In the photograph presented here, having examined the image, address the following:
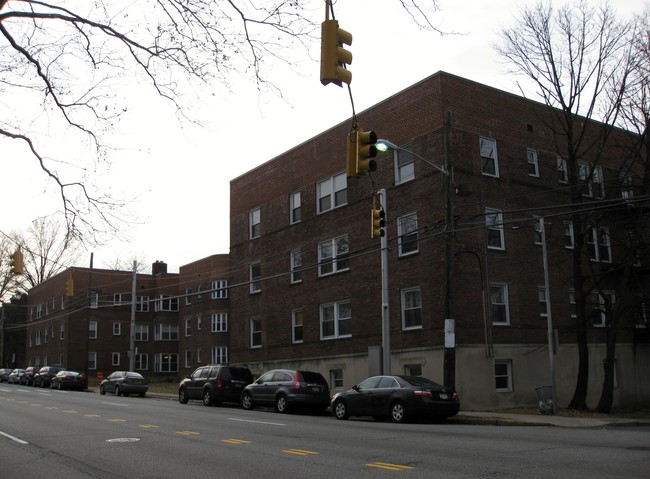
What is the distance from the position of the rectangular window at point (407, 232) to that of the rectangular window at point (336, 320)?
14.6 feet

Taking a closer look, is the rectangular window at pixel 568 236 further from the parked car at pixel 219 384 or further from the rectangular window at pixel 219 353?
the rectangular window at pixel 219 353

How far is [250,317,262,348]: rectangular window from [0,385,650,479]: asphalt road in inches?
748

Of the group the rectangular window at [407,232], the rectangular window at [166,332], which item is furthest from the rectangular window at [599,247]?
the rectangular window at [166,332]

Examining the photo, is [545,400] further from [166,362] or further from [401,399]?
[166,362]

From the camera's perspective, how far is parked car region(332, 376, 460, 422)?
17.0 meters

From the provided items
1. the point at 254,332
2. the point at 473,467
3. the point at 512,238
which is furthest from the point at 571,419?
the point at 254,332

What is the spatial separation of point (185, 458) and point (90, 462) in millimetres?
1462

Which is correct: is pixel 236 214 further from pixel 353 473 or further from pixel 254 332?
pixel 353 473

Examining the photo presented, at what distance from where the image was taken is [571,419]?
1819 centimetres

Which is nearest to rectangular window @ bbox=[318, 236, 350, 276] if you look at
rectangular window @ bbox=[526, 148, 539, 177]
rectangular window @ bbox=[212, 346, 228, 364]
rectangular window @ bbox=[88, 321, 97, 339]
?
rectangular window @ bbox=[526, 148, 539, 177]

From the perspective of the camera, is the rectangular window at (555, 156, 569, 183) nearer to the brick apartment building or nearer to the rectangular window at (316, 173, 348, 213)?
the brick apartment building

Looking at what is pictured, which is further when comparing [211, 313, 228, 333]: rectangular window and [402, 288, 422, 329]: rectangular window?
[211, 313, 228, 333]: rectangular window

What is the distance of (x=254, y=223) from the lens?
3662 cm

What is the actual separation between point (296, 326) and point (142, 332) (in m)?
34.9
